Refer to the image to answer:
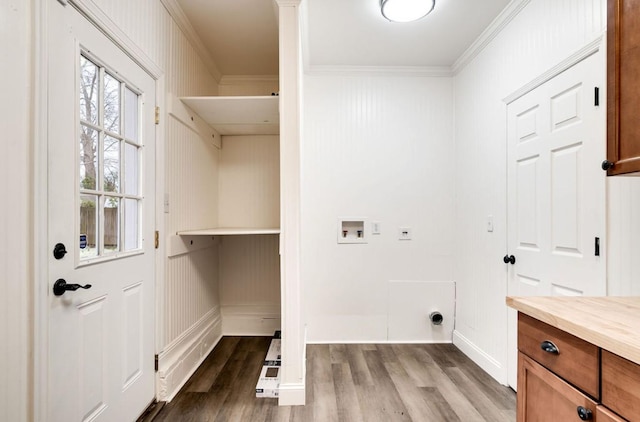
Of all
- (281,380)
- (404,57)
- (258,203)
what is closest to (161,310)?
(281,380)

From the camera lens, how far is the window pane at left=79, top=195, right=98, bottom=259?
4.31 ft

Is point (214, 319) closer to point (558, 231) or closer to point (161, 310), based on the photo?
point (161, 310)

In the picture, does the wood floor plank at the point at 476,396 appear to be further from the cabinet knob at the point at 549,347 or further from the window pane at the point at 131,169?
the window pane at the point at 131,169

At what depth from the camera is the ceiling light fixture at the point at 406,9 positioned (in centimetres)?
193

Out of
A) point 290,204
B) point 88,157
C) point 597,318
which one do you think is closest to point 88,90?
point 88,157

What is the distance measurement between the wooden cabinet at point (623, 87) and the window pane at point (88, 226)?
84.4 inches

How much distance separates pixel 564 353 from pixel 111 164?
2026mm

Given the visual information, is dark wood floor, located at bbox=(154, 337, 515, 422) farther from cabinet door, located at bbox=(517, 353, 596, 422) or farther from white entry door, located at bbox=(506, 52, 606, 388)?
cabinet door, located at bbox=(517, 353, 596, 422)

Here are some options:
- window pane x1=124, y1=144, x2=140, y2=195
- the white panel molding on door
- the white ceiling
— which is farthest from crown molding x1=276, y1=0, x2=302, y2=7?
window pane x1=124, y1=144, x2=140, y2=195

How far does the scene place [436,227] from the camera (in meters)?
2.87

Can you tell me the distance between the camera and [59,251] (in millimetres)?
1156

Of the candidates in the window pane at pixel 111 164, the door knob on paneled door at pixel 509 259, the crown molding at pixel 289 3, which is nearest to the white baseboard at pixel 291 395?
the window pane at pixel 111 164

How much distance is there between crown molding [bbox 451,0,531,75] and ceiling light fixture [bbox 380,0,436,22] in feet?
1.76

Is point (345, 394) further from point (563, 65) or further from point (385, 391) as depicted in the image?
point (563, 65)
